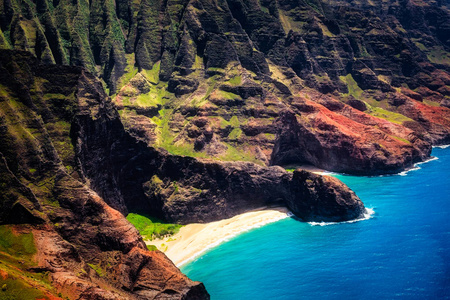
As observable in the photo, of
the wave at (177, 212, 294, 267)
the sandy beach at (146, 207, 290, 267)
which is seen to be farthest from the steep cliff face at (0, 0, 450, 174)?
the wave at (177, 212, 294, 267)

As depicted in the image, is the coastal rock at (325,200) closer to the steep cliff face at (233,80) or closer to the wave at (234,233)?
the wave at (234,233)

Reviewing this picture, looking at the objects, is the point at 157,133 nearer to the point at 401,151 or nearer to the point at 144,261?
the point at 144,261

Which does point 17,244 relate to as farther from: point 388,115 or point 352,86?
point 352,86

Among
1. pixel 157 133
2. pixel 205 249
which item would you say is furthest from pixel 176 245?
pixel 157 133

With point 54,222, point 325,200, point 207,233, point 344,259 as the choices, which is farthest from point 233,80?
point 54,222

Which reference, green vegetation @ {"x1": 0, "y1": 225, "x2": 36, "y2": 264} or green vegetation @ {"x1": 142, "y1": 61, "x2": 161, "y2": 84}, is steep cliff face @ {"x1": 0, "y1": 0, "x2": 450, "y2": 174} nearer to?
green vegetation @ {"x1": 142, "y1": 61, "x2": 161, "y2": 84}

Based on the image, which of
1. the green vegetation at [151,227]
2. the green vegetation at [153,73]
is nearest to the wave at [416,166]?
the green vegetation at [151,227]

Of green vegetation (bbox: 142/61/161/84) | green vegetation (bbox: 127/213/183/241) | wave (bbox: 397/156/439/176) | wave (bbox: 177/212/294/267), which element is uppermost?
green vegetation (bbox: 142/61/161/84)
